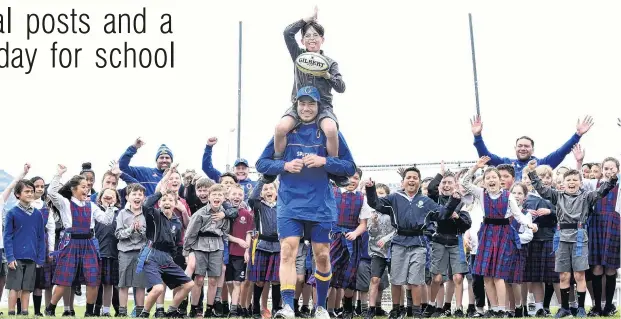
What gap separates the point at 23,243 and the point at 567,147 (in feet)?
23.0

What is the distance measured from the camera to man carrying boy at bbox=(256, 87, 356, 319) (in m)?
8.22

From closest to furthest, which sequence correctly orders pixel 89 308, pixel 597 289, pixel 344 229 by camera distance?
pixel 597 289, pixel 344 229, pixel 89 308

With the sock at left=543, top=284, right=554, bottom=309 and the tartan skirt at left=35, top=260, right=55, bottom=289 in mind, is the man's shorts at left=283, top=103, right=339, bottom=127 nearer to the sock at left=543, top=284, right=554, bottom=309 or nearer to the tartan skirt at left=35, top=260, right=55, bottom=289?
the sock at left=543, top=284, right=554, bottom=309

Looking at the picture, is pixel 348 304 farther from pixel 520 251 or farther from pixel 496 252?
pixel 520 251

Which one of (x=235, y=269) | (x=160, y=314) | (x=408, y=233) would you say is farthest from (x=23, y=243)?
(x=408, y=233)

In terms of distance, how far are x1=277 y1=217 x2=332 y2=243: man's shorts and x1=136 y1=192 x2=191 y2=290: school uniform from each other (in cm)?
261

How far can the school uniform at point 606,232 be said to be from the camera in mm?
10969

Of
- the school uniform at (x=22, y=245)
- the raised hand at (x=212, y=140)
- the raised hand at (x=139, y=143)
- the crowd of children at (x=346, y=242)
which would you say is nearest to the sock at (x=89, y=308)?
the crowd of children at (x=346, y=242)

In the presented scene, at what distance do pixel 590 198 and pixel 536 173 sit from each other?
0.72 metres

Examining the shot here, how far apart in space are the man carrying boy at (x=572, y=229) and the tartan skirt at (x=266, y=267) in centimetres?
321

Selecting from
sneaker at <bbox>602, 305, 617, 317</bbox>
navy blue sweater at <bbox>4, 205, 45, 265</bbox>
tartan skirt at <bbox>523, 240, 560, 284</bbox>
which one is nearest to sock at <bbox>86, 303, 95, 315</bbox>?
navy blue sweater at <bbox>4, 205, 45, 265</bbox>

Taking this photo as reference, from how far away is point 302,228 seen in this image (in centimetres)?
836

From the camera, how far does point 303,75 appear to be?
8.46 m

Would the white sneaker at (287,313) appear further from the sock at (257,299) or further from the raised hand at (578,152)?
the raised hand at (578,152)
